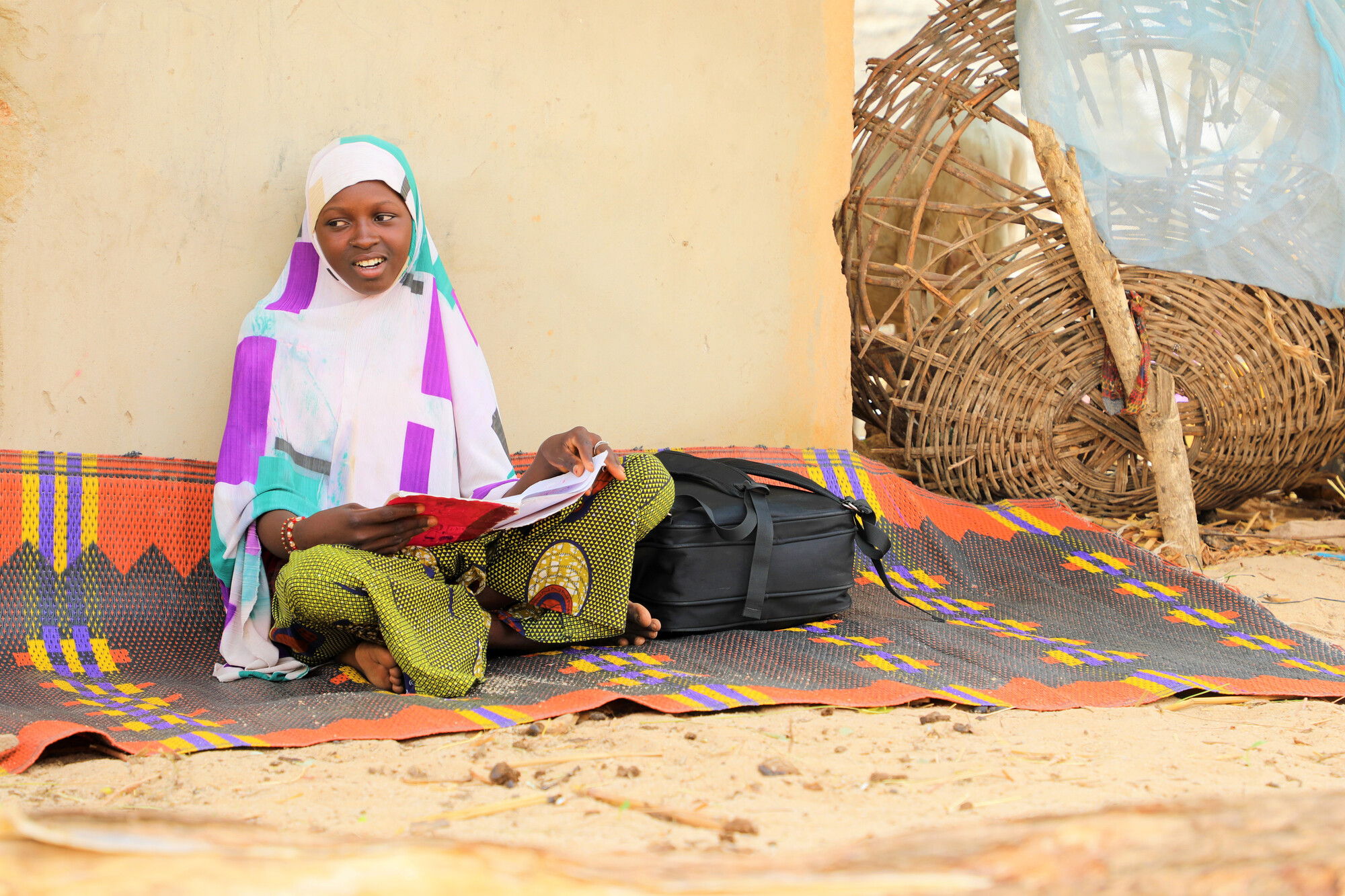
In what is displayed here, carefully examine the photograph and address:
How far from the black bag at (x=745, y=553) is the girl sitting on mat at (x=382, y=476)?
0.10 m

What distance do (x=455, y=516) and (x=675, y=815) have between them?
1009 millimetres

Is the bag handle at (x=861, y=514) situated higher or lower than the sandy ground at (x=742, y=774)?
higher

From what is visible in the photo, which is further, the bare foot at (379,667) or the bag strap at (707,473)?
the bag strap at (707,473)

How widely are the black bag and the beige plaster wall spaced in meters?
0.74

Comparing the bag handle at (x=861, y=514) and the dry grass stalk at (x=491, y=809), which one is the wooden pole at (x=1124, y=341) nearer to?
the bag handle at (x=861, y=514)

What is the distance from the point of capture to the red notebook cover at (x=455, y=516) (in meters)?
2.24

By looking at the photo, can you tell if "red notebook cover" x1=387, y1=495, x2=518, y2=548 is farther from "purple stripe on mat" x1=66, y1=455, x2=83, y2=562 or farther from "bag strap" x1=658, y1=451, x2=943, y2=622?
"purple stripe on mat" x1=66, y1=455, x2=83, y2=562

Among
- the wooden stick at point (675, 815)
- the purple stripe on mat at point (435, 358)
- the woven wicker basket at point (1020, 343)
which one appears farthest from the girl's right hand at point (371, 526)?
the woven wicker basket at point (1020, 343)

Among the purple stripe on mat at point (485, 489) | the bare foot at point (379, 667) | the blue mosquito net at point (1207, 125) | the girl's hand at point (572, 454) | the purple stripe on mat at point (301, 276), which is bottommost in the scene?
the bare foot at point (379, 667)

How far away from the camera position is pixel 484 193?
3.30 metres

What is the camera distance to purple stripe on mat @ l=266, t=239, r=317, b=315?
2.82m

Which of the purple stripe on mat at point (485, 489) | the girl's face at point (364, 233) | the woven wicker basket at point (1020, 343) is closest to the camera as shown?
the girl's face at point (364, 233)

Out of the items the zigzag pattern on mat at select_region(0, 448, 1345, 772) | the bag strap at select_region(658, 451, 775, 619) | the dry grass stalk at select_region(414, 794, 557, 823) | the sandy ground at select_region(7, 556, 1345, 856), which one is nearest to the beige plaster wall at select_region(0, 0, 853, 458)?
the zigzag pattern on mat at select_region(0, 448, 1345, 772)

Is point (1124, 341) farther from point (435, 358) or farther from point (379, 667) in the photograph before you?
point (379, 667)
